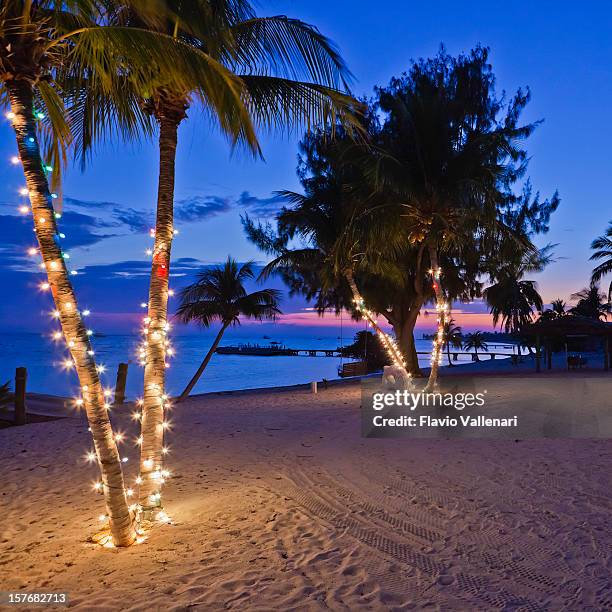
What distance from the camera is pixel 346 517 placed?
4742 mm

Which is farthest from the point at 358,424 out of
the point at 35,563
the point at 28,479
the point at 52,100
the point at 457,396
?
the point at 52,100

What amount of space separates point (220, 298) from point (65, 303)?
39.0ft

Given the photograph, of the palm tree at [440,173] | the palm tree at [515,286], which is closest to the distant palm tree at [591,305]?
the palm tree at [515,286]

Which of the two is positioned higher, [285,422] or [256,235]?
[256,235]

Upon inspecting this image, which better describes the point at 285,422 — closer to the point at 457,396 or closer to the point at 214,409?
the point at 214,409

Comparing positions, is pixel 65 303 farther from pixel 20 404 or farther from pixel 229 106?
pixel 20 404

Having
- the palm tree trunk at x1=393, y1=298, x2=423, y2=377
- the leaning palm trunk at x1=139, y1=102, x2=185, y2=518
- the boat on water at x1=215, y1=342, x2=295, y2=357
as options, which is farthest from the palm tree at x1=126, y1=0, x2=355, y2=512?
the boat on water at x1=215, y1=342, x2=295, y2=357

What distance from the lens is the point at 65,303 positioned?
3.98 m

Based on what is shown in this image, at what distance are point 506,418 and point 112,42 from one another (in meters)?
9.42

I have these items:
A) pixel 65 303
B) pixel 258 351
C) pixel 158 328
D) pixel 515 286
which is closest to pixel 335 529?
pixel 158 328

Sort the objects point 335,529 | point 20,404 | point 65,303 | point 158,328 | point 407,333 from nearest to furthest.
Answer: point 65,303
point 335,529
point 158,328
point 20,404
point 407,333

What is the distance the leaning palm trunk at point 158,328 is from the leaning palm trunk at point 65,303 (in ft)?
1.89

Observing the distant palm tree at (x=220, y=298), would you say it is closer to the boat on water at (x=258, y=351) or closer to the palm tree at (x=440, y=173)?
the palm tree at (x=440, y=173)

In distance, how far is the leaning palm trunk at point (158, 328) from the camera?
15.6 feet
